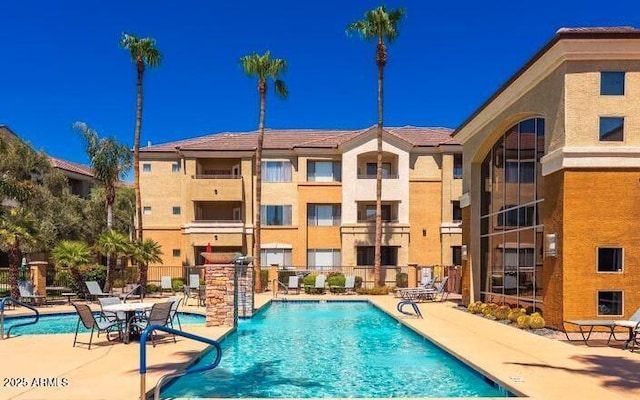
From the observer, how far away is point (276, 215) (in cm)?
3478

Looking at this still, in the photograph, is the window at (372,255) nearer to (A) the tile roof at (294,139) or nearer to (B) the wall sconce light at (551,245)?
(A) the tile roof at (294,139)

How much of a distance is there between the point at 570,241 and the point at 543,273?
5.57 ft

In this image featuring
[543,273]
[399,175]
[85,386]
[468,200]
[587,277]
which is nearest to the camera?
[85,386]

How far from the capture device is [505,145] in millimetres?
18078

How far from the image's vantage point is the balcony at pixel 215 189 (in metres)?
33.5

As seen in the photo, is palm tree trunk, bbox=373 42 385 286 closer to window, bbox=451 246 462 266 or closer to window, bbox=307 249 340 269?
window, bbox=307 249 340 269

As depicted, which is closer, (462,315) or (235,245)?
(462,315)

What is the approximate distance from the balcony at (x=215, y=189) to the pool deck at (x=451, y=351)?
66.0 ft

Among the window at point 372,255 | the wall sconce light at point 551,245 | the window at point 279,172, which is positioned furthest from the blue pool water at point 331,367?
the window at point 279,172

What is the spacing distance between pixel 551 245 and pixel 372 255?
66.1ft

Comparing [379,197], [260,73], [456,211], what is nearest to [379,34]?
[260,73]

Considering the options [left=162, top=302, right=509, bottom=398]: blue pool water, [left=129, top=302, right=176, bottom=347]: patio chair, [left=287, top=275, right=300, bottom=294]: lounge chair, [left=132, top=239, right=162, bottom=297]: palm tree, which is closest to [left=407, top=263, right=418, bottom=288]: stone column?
[left=287, top=275, right=300, bottom=294]: lounge chair

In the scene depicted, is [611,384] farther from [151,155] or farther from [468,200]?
[151,155]


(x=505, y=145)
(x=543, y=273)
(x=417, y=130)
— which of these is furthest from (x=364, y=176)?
(x=543, y=273)
